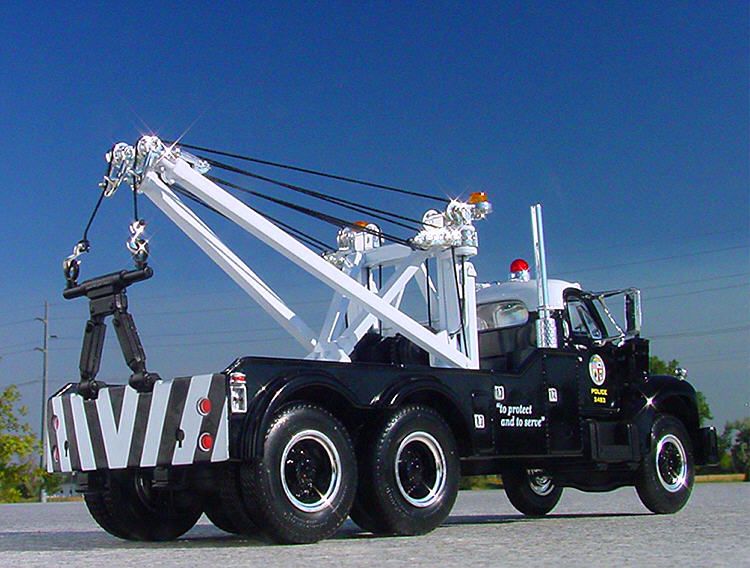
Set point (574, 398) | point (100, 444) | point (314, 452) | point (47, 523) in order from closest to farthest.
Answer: point (314, 452) < point (100, 444) < point (574, 398) < point (47, 523)

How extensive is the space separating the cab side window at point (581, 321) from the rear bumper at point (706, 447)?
1729mm

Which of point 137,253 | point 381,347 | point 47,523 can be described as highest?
point 137,253

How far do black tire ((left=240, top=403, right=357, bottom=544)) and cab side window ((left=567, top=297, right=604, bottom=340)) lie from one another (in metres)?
4.62

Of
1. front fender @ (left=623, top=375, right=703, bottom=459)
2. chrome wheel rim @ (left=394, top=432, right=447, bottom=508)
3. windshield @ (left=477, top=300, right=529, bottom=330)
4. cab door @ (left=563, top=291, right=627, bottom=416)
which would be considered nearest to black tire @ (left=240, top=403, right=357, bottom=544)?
chrome wheel rim @ (left=394, top=432, right=447, bottom=508)

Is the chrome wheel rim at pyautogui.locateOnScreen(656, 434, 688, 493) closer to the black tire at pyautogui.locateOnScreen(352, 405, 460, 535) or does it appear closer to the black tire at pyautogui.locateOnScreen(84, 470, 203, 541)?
the black tire at pyautogui.locateOnScreen(352, 405, 460, 535)

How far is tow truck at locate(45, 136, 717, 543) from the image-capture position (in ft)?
29.3

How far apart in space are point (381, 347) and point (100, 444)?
380 cm

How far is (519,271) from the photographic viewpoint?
14.0 metres

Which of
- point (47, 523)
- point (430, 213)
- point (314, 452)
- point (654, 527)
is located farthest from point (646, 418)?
point (47, 523)

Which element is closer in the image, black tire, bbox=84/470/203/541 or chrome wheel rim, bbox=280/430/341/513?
chrome wheel rim, bbox=280/430/341/513

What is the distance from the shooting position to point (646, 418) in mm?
12750

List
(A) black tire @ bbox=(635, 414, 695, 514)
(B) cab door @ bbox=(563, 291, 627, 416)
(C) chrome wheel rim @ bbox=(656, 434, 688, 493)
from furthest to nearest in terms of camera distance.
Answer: (C) chrome wheel rim @ bbox=(656, 434, 688, 493) → (A) black tire @ bbox=(635, 414, 695, 514) → (B) cab door @ bbox=(563, 291, 627, 416)

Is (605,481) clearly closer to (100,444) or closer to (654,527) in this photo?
(654,527)

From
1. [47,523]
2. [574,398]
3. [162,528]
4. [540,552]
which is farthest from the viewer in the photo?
[47,523]
